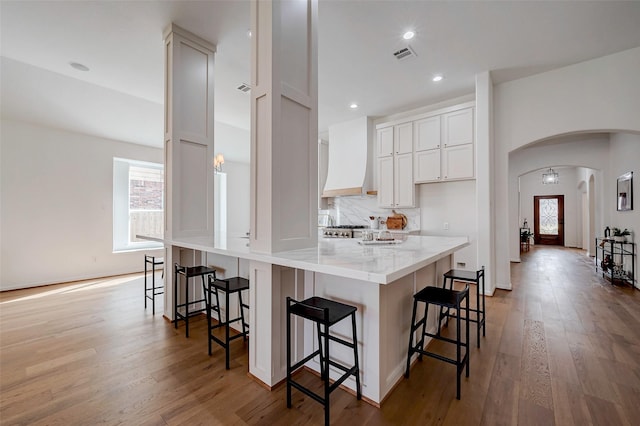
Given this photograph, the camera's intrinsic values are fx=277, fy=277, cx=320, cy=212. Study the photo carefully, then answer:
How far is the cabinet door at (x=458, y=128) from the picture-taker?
4.34m

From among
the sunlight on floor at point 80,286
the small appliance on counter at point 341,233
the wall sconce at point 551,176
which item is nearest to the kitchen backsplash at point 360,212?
the small appliance on counter at point 341,233

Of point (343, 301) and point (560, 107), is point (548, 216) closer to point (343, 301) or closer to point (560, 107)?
point (560, 107)

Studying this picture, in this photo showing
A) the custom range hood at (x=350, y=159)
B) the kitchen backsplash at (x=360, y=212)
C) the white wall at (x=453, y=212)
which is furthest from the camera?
the custom range hood at (x=350, y=159)

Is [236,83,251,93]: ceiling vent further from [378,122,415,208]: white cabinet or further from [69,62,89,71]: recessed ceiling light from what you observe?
[378,122,415,208]: white cabinet

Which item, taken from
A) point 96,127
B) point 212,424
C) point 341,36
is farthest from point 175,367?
point 96,127

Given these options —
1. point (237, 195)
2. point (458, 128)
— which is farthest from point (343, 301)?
point (237, 195)

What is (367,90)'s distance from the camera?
448 cm

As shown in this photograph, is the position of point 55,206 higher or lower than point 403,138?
lower

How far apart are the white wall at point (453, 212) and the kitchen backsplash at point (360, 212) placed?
Answer: 193mm

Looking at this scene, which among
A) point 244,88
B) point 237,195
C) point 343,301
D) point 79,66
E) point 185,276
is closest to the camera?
point 343,301

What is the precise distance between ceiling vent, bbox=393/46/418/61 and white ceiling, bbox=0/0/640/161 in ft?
0.28

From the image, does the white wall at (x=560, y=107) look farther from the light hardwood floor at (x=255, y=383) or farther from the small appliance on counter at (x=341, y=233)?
the small appliance on counter at (x=341, y=233)

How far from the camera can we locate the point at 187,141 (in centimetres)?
310

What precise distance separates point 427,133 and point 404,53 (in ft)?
5.48
